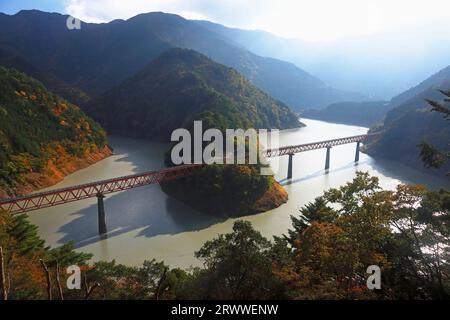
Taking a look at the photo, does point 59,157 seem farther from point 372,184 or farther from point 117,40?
point 117,40

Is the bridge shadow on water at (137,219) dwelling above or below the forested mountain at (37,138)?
below

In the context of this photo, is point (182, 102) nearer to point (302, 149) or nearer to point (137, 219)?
point (302, 149)

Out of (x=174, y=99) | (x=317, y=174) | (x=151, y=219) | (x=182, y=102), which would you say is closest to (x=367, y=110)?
(x=182, y=102)

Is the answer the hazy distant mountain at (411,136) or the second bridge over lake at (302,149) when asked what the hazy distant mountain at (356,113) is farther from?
the second bridge over lake at (302,149)

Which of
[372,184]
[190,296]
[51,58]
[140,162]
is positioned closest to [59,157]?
[140,162]

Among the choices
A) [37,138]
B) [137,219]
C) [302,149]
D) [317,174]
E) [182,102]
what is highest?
[182,102]

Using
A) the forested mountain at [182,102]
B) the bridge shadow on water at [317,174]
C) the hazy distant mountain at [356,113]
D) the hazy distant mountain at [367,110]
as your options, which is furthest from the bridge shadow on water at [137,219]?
the hazy distant mountain at [356,113]
